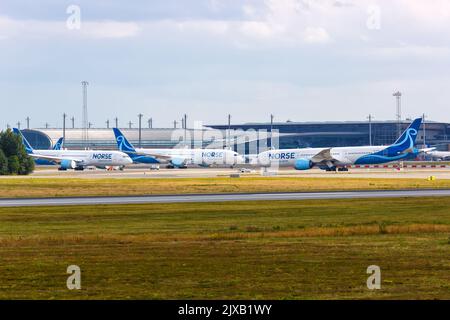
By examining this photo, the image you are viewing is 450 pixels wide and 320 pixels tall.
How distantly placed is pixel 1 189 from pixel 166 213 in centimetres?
3393

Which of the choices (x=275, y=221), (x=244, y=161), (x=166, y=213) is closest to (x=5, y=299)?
(x=275, y=221)

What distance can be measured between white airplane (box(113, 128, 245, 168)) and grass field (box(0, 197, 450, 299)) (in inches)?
4323

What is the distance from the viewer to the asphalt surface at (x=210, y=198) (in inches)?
2474

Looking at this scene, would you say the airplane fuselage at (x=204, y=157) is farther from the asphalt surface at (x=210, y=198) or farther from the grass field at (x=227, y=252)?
the grass field at (x=227, y=252)

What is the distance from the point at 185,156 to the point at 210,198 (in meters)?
102

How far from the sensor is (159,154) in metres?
172

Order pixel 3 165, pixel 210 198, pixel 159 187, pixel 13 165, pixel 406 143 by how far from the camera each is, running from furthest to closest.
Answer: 1. pixel 406 143
2. pixel 13 165
3. pixel 3 165
4. pixel 159 187
5. pixel 210 198

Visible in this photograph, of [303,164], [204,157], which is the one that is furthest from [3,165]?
[303,164]

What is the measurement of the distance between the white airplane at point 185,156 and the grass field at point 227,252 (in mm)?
109803

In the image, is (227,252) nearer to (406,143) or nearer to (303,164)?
(303,164)

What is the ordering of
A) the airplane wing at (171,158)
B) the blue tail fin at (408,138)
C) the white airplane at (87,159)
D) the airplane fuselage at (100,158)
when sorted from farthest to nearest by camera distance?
the airplane wing at (171,158) → the airplane fuselage at (100,158) → the white airplane at (87,159) → the blue tail fin at (408,138)

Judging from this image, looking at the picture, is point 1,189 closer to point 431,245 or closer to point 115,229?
point 115,229

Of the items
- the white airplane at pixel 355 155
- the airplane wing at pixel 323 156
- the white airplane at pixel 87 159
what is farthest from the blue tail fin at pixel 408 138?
the white airplane at pixel 87 159

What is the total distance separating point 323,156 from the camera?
5605 inches
